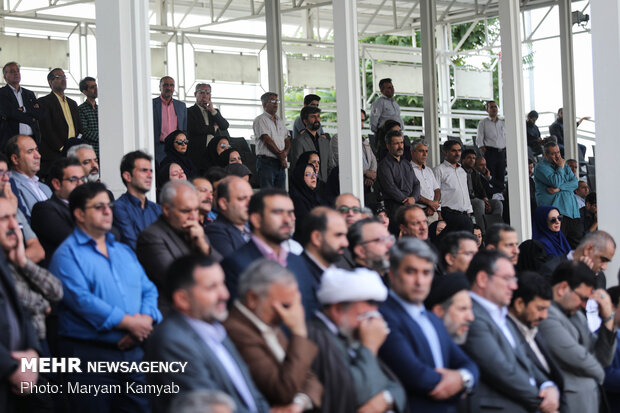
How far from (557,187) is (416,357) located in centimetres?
729

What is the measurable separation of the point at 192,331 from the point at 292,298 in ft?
1.17

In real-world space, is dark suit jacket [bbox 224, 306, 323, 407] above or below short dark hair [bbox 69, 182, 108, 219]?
below

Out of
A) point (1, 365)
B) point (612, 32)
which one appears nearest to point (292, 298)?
point (1, 365)

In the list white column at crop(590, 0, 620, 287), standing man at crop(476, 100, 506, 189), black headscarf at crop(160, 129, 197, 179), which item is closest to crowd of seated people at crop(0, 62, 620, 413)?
white column at crop(590, 0, 620, 287)

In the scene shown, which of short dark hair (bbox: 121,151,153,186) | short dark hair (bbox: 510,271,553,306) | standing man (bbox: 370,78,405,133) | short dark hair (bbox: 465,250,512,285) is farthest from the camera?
standing man (bbox: 370,78,405,133)

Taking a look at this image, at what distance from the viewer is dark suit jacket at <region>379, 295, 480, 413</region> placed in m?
3.97

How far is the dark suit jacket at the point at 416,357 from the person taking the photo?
13.0ft

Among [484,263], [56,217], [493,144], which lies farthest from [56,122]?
[493,144]

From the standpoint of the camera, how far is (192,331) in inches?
132

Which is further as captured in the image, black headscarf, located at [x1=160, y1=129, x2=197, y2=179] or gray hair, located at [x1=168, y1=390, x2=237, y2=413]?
black headscarf, located at [x1=160, y1=129, x2=197, y2=179]

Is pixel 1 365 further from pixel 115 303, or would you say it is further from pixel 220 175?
pixel 220 175

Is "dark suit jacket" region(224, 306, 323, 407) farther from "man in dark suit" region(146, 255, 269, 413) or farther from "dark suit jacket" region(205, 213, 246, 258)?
"dark suit jacket" region(205, 213, 246, 258)

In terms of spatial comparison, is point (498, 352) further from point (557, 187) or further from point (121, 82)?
point (557, 187)

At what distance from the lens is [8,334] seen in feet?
12.4
